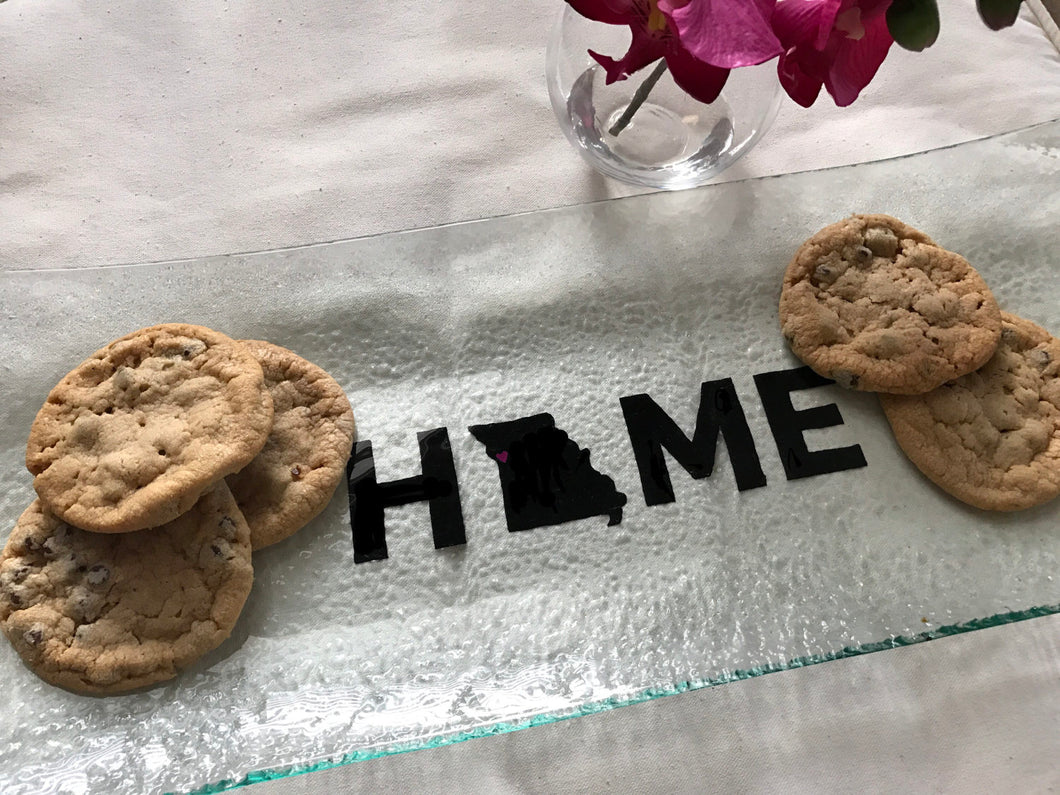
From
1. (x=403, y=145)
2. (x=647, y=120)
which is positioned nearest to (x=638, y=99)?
(x=647, y=120)

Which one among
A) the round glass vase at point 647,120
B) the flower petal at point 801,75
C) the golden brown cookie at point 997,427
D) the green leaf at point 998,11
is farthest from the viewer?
the round glass vase at point 647,120

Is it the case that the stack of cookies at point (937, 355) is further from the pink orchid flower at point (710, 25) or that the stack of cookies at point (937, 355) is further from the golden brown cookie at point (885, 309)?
the pink orchid flower at point (710, 25)

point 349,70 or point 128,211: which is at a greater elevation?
point 349,70

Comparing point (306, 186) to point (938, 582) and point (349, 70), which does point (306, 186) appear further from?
point (938, 582)

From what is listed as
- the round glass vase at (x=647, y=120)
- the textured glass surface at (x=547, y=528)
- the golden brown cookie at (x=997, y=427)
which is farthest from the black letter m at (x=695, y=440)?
the round glass vase at (x=647, y=120)

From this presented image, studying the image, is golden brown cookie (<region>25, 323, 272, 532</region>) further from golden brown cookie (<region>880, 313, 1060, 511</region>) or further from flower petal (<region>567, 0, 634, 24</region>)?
golden brown cookie (<region>880, 313, 1060, 511</region>)

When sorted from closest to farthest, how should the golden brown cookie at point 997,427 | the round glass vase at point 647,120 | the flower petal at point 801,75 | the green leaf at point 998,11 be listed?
1. the green leaf at point 998,11
2. the flower petal at point 801,75
3. the golden brown cookie at point 997,427
4. the round glass vase at point 647,120

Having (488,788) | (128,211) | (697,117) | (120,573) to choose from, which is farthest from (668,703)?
(128,211)
